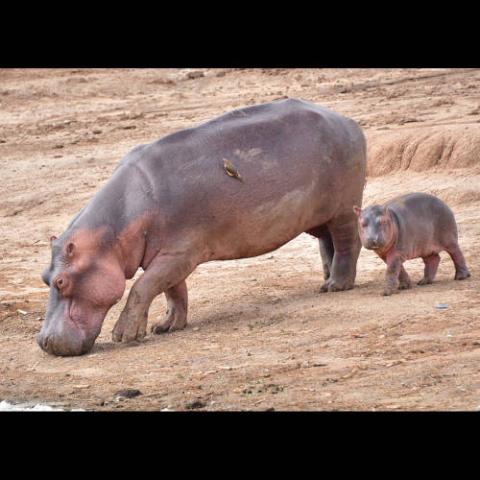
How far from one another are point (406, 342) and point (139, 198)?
228cm

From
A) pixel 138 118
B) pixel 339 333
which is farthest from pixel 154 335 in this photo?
pixel 138 118

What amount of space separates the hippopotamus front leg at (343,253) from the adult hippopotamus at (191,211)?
0.01 m

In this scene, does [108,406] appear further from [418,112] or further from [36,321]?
[418,112]

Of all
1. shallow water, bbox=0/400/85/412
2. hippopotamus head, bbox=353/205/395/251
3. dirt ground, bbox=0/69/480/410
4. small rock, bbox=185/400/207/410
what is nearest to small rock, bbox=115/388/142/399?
dirt ground, bbox=0/69/480/410

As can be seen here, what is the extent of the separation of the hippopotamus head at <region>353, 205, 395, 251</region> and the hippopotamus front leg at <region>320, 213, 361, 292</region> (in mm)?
693

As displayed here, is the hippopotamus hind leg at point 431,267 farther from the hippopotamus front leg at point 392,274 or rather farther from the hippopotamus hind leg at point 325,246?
the hippopotamus hind leg at point 325,246

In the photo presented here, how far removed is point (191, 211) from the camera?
8.75 metres

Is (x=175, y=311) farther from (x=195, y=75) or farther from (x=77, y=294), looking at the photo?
(x=195, y=75)

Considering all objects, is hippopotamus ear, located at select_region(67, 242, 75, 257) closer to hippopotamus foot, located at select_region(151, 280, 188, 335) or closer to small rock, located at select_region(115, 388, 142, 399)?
hippopotamus foot, located at select_region(151, 280, 188, 335)

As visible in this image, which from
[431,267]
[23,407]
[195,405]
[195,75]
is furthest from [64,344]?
[195,75]

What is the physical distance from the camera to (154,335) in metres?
8.99

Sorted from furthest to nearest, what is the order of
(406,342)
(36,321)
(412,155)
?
1. (412,155)
2. (36,321)
3. (406,342)

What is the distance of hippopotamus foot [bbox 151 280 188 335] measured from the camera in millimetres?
9023

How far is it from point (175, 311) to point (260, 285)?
1.48 m
